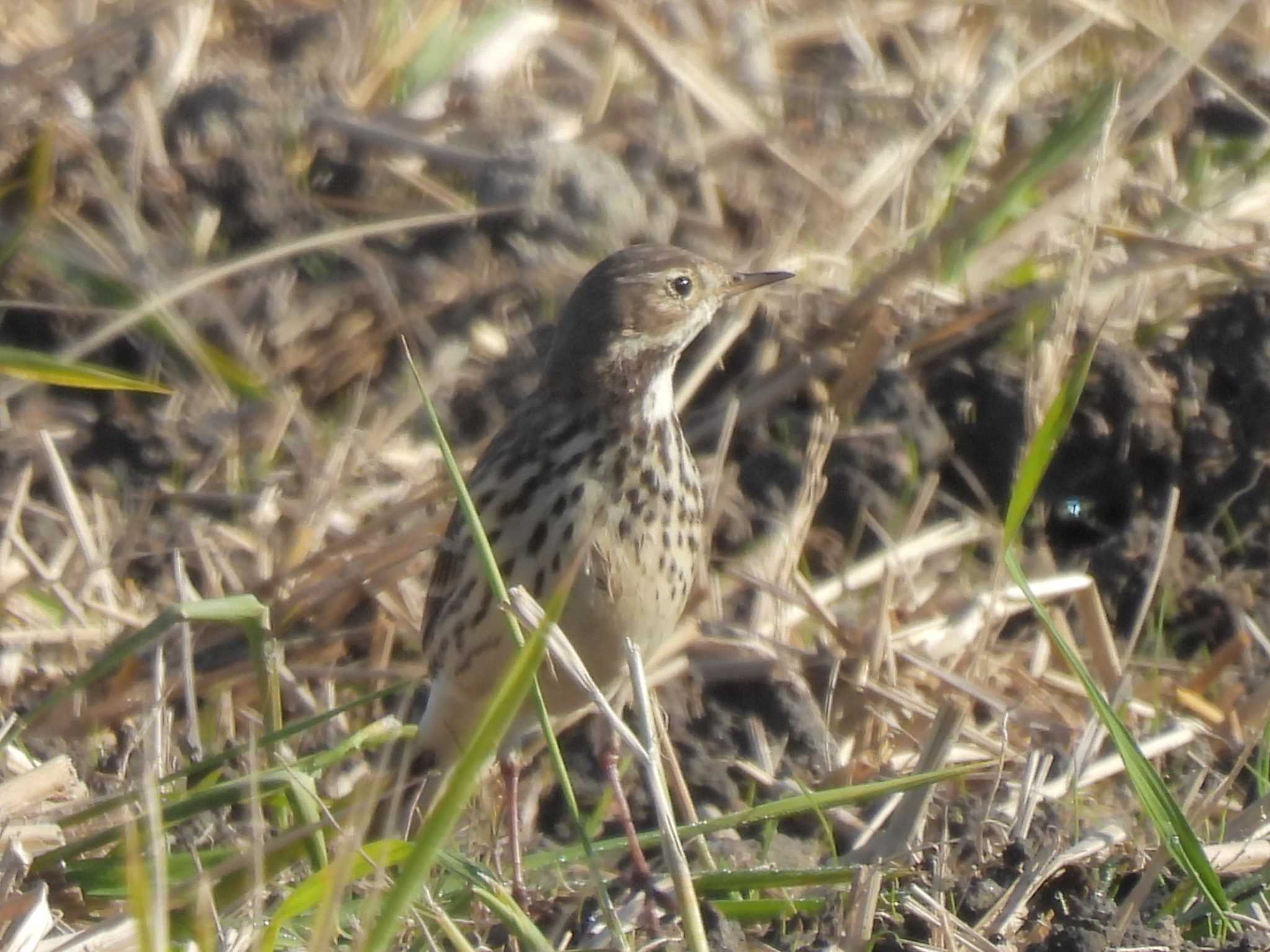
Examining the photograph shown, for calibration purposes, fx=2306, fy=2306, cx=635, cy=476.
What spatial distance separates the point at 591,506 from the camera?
14.7 feet

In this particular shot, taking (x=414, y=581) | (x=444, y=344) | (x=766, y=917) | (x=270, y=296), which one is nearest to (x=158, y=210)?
(x=270, y=296)

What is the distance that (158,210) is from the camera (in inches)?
245

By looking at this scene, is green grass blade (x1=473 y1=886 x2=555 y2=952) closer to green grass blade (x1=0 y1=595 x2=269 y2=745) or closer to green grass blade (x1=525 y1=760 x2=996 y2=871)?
green grass blade (x1=525 y1=760 x2=996 y2=871)

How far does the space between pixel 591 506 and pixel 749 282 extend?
75 centimetres

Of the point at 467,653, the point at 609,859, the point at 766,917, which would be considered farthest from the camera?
the point at 467,653

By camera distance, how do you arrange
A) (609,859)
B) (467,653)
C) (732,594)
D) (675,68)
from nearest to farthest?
(609,859) → (467,653) → (732,594) → (675,68)

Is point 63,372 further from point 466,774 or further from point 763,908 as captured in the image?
point 466,774

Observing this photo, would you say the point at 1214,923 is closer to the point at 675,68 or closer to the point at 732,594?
the point at 732,594

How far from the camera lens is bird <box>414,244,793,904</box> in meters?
4.47

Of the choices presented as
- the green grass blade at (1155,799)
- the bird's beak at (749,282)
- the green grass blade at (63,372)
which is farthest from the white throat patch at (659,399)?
the green grass blade at (1155,799)

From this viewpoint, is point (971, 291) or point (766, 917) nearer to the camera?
point (766, 917)

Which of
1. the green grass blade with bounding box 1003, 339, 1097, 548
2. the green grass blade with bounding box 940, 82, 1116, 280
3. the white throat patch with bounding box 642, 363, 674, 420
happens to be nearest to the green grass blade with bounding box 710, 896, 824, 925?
the green grass blade with bounding box 1003, 339, 1097, 548

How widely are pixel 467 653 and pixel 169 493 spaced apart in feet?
4.21

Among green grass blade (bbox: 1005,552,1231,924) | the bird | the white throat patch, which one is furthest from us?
the white throat patch
